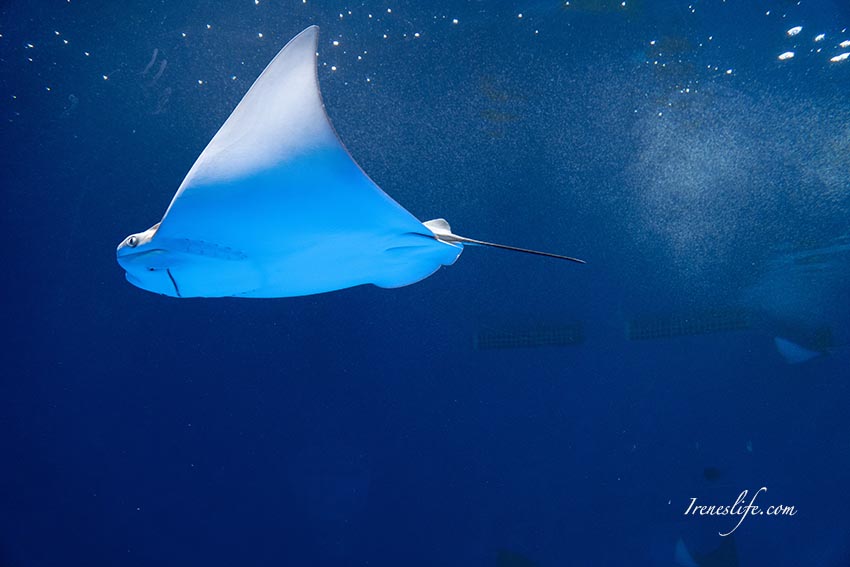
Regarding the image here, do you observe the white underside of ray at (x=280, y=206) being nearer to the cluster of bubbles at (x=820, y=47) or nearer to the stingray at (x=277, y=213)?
the stingray at (x=277, y=213)

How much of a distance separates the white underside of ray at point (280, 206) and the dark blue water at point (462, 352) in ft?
8.20

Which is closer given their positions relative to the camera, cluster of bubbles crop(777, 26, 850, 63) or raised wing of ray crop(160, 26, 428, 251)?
raised wing of ray crop(160, 26, 428, 251)

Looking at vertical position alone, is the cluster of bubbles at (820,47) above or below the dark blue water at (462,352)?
above

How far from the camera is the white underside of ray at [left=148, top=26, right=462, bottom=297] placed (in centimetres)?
157

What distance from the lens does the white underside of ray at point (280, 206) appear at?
61.8 inches

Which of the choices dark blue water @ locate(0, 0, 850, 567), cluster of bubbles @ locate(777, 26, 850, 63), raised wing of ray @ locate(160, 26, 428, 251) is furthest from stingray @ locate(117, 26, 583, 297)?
cluster of bubbles @ locate(777, 26, 850, 63)

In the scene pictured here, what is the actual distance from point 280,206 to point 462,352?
3.75 m

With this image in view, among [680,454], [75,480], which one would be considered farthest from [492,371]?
[75,480]

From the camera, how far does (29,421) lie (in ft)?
15.9

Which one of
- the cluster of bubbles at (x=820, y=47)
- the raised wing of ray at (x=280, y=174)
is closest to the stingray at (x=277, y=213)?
the raised wing of ray at (x=280, y=174)

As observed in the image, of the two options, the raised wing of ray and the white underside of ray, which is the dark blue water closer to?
the white underside of ray

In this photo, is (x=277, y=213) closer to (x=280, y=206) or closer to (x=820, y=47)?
(x=280, y=206)

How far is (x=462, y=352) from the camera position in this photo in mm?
5215

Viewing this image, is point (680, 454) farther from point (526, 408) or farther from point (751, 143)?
point (751, 143)
